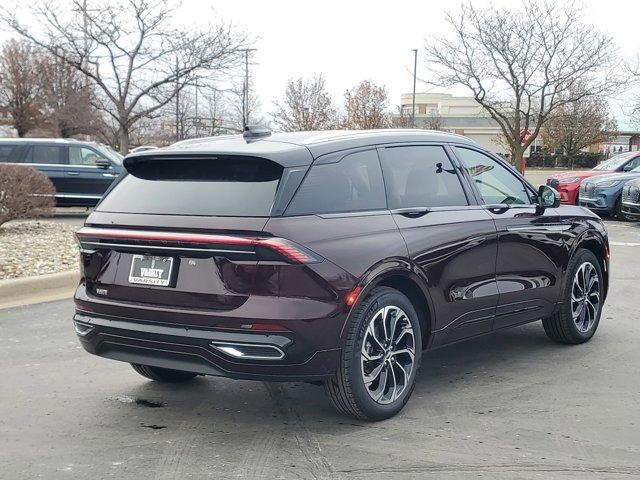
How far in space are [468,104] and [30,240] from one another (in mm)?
90124

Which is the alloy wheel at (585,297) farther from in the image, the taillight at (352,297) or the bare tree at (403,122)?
the bare tree at (403,122)

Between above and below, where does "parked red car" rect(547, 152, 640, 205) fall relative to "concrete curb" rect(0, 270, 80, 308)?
above

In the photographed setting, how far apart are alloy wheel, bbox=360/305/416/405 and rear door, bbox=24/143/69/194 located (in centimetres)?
1457

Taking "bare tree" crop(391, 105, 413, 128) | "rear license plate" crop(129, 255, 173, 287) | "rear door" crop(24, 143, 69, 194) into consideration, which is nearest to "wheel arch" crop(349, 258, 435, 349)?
"rear license plate" crop(129, 255, 173, 287)

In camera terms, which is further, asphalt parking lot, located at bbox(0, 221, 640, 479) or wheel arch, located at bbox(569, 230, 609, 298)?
wheel arch, located at bbox(569, 230, 609, 298)

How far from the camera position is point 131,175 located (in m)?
4.81

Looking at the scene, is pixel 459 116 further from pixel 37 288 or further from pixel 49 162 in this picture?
pixel 37 288

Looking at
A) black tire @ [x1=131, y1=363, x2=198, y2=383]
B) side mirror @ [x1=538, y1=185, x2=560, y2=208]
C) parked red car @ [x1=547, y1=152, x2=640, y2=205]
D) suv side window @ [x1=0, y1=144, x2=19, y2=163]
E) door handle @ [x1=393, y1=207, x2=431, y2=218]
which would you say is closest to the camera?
door handle @ [x1=393, y1=207, x2=431, y2=218]

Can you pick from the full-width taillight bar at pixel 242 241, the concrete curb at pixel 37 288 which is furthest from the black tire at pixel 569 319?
the concrete curb at pixel 37 288

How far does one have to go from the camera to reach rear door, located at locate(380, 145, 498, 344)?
4879 millimetres

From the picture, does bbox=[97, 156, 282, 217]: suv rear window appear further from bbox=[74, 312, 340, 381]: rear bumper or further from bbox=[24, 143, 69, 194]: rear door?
bbox=[24, 143, 69, 194]: rear door

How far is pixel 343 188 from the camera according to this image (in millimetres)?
4578

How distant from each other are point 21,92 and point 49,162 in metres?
31.8

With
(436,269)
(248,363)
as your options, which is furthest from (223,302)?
(436,269)
